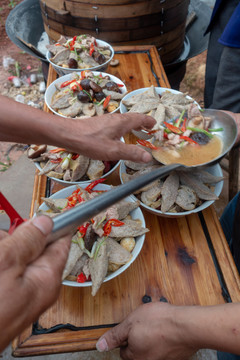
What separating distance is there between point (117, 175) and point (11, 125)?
563 millimetres

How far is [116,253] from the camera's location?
917 mm

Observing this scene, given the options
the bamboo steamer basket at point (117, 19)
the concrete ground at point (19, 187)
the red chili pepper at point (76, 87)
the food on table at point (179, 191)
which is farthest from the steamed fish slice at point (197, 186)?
the bamboo steamer basket at point (117, 19)

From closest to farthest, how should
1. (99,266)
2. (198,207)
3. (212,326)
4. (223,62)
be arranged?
(212,326) < (99,266) < (198,207) < (223,62)

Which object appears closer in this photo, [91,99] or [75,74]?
[91,99]

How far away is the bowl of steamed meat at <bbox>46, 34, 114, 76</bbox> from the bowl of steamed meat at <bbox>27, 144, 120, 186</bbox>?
74 cm

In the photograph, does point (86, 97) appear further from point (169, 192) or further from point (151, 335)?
point (151, 335)

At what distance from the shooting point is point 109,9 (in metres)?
2.09

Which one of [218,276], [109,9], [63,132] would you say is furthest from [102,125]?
[109,9]

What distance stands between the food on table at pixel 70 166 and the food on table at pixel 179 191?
0.35ft

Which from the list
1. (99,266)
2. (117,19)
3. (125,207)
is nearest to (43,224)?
(99,266)

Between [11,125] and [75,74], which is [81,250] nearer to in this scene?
[11,125]

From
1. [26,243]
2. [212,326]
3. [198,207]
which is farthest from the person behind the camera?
[198,207]

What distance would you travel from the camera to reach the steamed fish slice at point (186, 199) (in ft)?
3.44

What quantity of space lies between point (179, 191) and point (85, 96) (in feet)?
2.48
